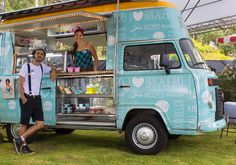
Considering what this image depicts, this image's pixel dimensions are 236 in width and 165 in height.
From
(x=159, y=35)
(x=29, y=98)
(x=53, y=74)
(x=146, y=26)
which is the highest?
(x=146, y=26)

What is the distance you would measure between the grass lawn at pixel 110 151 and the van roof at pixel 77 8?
8.45ft

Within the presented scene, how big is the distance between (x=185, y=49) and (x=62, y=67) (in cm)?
255

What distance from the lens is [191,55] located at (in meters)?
6.72

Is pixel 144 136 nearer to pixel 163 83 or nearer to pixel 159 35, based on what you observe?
pixel 163 83

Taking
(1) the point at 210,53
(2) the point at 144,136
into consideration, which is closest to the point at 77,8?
(2) the point at 144,136

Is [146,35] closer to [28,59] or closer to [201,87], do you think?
[201,87]

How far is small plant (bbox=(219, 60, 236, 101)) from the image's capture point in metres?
11.6

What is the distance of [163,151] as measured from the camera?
7.09m

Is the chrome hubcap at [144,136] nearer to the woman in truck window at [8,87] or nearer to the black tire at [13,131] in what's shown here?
the black tire at [13,131]

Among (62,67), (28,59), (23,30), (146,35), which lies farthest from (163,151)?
(23,30)

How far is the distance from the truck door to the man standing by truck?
143 cm

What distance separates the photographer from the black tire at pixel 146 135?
663cm

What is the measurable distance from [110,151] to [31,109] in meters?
1.61

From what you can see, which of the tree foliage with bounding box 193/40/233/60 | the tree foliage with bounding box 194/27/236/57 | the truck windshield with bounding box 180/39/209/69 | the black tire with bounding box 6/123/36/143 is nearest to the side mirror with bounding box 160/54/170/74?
the truck windshield with bounding box 180/39/209/69
